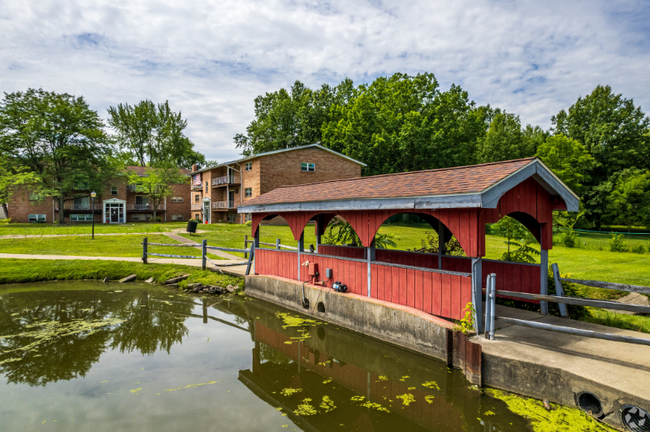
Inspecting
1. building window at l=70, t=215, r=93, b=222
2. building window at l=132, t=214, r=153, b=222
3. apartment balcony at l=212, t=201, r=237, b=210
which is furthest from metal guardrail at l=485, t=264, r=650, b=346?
building window at l=70, t=215, r=93, b=222

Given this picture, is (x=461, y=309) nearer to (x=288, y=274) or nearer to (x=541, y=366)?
(x=541, y=366)

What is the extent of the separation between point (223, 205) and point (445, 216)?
39374 mm

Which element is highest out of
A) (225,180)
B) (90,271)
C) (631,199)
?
(225,180)

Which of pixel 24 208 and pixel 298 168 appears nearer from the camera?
pixel 298 168

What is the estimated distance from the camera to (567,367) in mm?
5145

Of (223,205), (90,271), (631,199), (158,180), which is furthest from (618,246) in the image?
(158,180)

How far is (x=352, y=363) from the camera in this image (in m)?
7.33

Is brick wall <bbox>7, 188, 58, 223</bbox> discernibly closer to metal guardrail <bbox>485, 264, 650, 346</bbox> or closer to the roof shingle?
the roof shingle

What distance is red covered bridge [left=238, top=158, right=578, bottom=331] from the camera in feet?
21.8

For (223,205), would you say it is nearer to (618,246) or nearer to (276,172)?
(276,172)

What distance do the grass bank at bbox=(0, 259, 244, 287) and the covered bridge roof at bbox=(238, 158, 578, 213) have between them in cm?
644

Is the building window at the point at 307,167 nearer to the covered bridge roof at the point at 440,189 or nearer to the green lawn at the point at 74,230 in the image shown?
the green lawn at the point at 74,230

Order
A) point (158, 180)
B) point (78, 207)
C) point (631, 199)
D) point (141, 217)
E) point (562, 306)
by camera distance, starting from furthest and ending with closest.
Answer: point (141, 217) < point (78, 207) < point (158, 180) < point (631, 199) < point (562, 306)

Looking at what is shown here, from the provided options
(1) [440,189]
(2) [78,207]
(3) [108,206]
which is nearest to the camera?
(1) [440,189]
